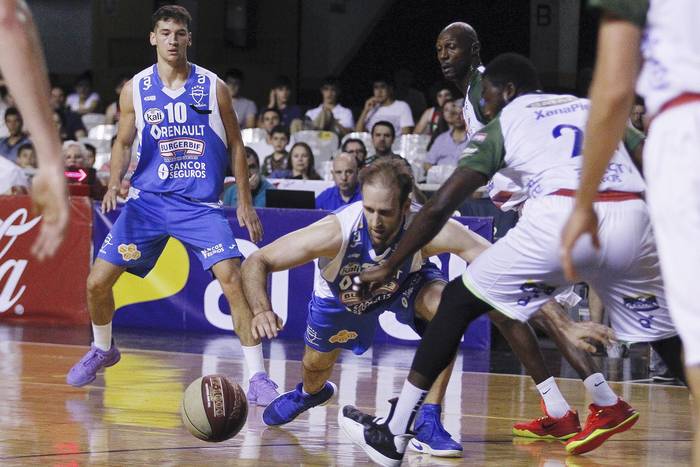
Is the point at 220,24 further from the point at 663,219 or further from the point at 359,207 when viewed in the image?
the point at 663,219

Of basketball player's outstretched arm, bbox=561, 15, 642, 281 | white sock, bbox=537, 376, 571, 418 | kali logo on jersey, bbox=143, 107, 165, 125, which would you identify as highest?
basketball player's outstretched arm, bbox=561, 15, 642, 281

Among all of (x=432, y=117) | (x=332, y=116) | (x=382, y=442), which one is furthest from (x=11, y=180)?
(x=382, y=442)

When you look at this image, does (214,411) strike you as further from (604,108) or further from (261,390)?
(604,108)

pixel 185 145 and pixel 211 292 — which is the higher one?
pixel 185 145

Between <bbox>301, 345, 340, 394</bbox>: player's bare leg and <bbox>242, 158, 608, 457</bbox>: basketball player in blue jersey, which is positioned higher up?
<bbox>242, 158, 608, 457</bbox>: basketball player in blue jersey

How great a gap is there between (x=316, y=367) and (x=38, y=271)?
5.56 meters

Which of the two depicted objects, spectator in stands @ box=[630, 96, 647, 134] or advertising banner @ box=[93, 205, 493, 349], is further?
spectator in stands @ box=[630, 96, 647, 134]

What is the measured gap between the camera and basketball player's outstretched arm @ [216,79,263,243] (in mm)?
7387

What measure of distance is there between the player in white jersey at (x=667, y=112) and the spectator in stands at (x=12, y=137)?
12.0m

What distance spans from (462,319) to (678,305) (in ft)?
6.38

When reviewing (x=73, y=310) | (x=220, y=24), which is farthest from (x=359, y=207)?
(x=220, y=24)

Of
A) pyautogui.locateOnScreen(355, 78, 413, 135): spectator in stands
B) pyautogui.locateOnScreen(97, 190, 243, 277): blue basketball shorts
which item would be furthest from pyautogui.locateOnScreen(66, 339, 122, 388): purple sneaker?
pyautogui.locateOnScreen(355, 78, 413, 135): spectator in stands

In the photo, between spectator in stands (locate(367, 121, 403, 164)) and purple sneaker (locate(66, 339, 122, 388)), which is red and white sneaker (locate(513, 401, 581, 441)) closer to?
purple sneaker (locate(66, 339, 122, 388))

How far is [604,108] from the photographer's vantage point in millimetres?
2947
